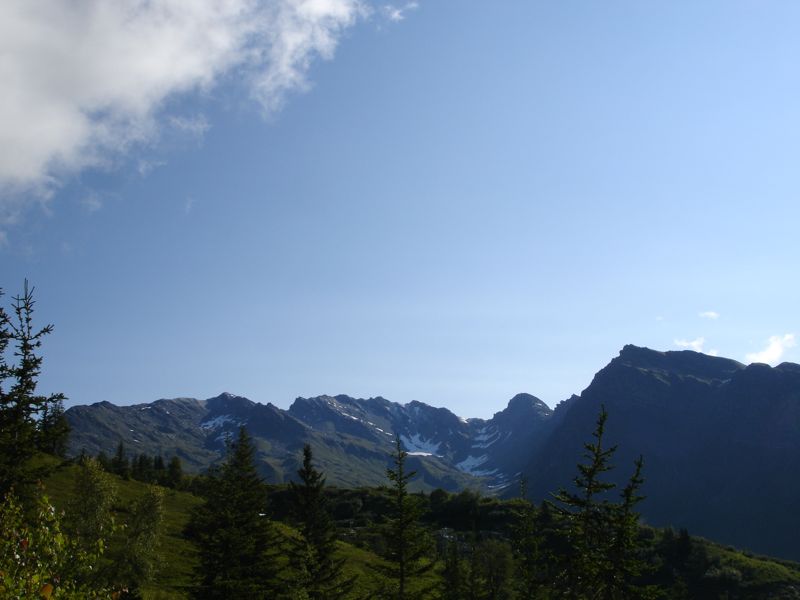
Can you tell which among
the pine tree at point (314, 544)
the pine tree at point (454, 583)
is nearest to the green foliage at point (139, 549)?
the pine tree at point (314, 544)

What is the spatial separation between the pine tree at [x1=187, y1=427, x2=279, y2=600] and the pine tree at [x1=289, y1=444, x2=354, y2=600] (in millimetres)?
2590

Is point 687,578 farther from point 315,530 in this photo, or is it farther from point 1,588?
point 1,588

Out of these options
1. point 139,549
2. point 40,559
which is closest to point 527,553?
point 139,549

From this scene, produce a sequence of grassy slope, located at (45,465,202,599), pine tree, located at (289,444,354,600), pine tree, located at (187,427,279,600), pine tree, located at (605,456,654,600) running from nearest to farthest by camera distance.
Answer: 1. pine tree, located at (605,456,654,600)
2. pine tree, located at (187,427,279,600)
3. pine tree, located at (289,444,354,600)
4. grassy slope, located at (45,465,202,599)

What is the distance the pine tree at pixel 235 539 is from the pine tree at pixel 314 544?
2.59m

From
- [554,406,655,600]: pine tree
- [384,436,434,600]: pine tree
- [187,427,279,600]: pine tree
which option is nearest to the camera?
[554,406,655,600]: pine tree

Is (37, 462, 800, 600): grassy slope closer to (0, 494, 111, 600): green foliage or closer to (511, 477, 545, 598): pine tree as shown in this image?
(511, 477, 545, 598): pine tree

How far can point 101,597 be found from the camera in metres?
14.9

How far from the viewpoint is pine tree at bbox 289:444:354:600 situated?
41.3 meters

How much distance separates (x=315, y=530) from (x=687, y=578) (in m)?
118

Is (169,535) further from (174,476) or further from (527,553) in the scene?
(174,476)

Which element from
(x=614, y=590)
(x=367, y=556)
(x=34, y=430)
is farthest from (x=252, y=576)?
(x=367, y=556)

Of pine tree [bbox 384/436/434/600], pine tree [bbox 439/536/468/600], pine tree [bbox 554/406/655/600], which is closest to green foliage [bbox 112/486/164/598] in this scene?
pine tree [bbox 384/436/434/600]

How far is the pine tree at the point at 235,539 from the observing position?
1526 inches
